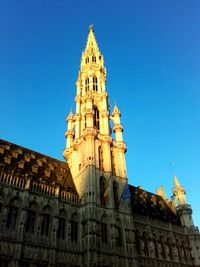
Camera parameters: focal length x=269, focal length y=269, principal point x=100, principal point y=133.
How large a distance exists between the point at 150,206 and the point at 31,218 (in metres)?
28.4

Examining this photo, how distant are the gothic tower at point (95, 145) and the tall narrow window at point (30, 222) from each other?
8.76 meters

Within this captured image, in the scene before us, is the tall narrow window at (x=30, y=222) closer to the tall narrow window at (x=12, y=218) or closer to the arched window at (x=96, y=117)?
the tall narrow window at (x=12, y=218)

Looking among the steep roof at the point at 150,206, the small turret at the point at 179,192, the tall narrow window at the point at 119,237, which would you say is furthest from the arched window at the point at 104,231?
the small turret at the point at 179,192

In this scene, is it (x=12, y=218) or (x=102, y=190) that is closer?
(x=12, y=218)

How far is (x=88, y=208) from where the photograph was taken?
131 ft

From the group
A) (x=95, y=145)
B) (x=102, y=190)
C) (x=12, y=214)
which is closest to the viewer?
(x=12, y=214)

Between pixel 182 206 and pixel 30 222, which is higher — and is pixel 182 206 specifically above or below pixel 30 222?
above

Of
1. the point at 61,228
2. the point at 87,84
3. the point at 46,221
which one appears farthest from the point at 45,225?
the point at 87,84

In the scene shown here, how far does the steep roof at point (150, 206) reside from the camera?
5193cm

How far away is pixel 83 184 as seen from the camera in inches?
1722

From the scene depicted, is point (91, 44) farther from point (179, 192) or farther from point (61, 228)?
point (61, 228)

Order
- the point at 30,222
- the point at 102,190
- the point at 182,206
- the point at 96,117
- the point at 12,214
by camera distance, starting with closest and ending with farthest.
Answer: the point at 12,214 < the point at 30,222 < the point at 102,190 < the point at 96,117 < the point at 182,206

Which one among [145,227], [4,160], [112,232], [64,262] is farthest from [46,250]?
[145,227]

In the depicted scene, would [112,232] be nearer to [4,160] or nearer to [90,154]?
[90,154]
